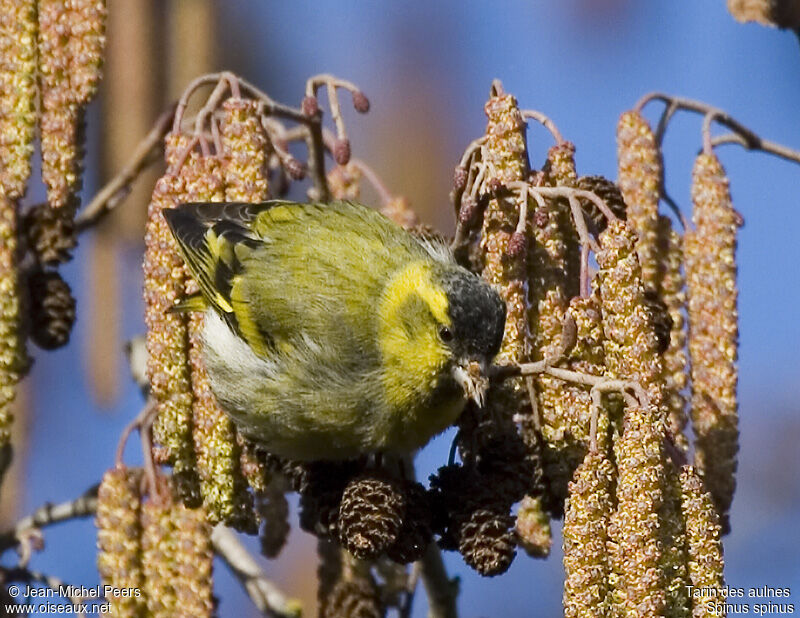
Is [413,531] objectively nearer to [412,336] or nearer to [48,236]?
[412,336]

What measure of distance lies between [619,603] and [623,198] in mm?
834

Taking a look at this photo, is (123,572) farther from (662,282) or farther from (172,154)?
(662,282)

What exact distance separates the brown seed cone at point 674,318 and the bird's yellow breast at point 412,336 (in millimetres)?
426

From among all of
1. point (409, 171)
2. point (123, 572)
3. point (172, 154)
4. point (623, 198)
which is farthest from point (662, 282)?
point (409, 171)

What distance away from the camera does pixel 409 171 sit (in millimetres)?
4488

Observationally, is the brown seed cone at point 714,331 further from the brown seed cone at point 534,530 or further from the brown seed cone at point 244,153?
the brown seed cone at point 244,153

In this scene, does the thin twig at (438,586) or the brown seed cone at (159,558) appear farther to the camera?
the thin twig at (438,586)

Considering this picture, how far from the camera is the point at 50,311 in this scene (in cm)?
268

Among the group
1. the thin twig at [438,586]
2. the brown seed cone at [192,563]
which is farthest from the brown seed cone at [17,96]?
the thin twig at [438,586]

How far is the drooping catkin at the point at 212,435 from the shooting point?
2.34m

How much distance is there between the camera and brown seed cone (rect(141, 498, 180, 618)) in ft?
7.85

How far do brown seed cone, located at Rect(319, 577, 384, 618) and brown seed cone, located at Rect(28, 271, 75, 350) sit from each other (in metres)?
0.79

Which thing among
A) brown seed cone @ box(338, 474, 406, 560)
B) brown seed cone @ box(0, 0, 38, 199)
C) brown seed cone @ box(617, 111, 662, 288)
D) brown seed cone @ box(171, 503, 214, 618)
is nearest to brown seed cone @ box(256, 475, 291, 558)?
brown seed cone @ box(171, 503, 214, 618)

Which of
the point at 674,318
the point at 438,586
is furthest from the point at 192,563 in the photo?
the point at 674,318
